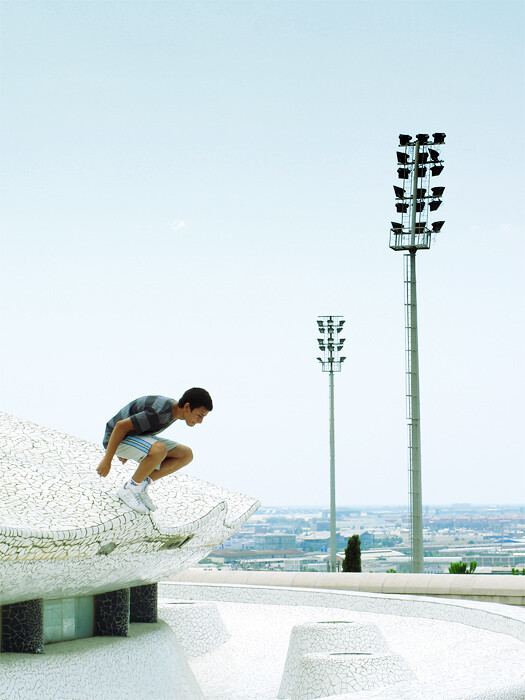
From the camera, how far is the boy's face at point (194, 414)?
8.84 metres

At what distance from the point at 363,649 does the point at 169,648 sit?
294 cm

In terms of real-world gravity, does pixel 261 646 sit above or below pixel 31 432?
below

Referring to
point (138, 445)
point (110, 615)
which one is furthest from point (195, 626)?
point (138, 445)

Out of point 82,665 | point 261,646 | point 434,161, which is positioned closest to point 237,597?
point 261,646

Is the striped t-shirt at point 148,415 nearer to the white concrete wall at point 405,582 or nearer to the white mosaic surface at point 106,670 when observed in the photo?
the white mosaic surface at point 106,670

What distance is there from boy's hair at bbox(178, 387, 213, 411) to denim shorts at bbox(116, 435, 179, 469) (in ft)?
1.63

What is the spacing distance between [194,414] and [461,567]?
15.6 metres

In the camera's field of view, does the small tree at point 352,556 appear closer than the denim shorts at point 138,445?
No

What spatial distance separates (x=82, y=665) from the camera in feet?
31.4

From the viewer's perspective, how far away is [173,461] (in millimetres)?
9141

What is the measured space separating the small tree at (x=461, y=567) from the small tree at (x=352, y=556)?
286 cm

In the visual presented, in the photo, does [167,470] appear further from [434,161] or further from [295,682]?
[434,161]

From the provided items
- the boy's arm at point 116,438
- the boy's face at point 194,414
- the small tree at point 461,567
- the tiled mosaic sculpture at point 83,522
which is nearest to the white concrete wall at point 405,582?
the small tree at point 461,567

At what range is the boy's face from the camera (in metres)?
8.84
